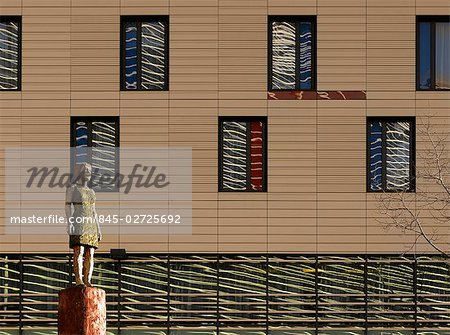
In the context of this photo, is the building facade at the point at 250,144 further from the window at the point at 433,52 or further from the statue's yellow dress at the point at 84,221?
the statue's yellow dress at the point at 84,221

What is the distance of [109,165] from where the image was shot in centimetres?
2916

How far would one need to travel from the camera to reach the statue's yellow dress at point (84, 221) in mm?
20484

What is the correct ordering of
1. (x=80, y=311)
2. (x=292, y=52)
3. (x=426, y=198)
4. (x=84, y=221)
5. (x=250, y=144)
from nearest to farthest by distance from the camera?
(x=80, y=311) → (x=84, y=221) → (x=426, y=198) → (x=250, y=144) → (x=292, y=52)

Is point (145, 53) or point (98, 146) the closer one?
point (98, 146)

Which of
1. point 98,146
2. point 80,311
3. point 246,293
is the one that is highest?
point 98,146

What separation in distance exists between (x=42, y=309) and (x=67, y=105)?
5.62 metres

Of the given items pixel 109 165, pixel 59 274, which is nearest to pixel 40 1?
pixel 109 165

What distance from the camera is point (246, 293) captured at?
28781 mm

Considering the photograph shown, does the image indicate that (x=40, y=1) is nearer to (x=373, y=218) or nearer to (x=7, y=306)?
(x=7, y=306)

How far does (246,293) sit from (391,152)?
558 cm

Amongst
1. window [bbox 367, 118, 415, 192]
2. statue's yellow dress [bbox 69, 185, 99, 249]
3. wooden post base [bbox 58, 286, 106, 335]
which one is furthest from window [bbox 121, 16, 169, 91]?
wooden post base [bbox 58, 286, 106, 335]

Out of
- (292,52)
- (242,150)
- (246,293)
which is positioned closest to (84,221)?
(246,293)

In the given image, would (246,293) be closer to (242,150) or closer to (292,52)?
(242,150)

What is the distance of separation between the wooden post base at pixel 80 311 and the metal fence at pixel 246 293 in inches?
332
